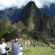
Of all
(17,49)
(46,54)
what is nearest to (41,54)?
(46,54)

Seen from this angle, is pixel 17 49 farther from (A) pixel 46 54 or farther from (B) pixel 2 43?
(A) pixel 46 54

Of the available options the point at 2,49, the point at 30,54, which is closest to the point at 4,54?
the point at 2,49

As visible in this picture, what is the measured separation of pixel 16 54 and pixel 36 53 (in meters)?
6.76

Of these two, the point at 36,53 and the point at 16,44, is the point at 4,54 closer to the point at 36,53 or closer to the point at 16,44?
the point at 16,44

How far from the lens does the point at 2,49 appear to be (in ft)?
52.2

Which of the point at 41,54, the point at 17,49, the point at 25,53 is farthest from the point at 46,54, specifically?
the point at 17,49

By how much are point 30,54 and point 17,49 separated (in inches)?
238

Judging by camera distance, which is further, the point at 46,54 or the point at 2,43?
the point at 46,54

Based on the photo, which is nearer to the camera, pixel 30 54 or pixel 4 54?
pixel 4 54

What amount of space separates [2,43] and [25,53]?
782 centimetres

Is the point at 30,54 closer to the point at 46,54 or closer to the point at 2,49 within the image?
the point at 46,54

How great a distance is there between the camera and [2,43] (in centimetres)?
1581

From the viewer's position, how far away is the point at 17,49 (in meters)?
16.5

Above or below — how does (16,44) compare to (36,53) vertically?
above
